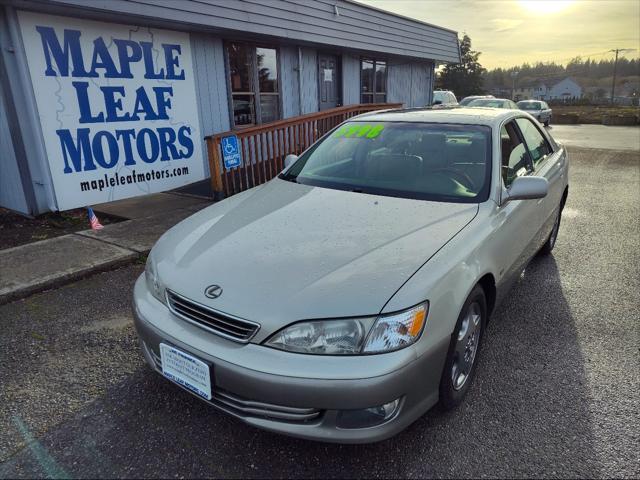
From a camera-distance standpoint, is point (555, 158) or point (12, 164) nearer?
point (555, 158)

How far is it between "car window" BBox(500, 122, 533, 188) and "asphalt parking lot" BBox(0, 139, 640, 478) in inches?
42.5

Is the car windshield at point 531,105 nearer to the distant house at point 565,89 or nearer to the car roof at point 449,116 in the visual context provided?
the car roof at point 449,116

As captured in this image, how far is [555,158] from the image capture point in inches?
172

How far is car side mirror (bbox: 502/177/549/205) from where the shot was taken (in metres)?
2.76

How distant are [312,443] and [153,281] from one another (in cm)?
119

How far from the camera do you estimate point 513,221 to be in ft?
9.63

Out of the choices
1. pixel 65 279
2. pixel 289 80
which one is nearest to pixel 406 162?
pixel 65 279

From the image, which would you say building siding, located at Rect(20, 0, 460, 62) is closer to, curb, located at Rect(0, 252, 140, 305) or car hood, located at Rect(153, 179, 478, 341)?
curb, located at Rect(0, 252, 140, 305)

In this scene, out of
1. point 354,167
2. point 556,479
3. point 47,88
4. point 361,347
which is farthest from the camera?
point 47,88

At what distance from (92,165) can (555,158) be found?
548 centimetres

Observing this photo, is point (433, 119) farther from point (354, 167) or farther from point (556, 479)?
point (556, 479)

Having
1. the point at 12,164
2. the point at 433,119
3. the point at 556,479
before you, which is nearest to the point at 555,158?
the point at 433,119

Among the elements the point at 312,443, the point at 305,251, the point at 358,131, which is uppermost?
the point at 358,131

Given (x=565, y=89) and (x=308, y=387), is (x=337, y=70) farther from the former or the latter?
(x=565, y=89)
